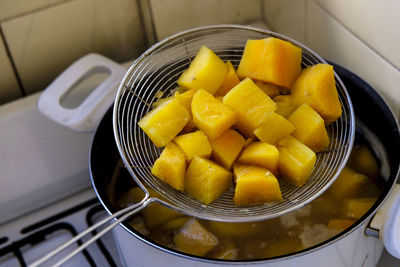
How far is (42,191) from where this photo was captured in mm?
824

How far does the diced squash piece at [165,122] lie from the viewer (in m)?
0.59

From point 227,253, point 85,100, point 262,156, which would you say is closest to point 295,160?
point 262,156

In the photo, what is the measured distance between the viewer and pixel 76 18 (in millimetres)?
778

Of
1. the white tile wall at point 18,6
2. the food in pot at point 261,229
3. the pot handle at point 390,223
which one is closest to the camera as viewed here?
the pot handle at point 390,223

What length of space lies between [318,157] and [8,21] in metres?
0.50

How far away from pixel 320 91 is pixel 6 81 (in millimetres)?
499

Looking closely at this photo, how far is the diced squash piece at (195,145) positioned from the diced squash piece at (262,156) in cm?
5

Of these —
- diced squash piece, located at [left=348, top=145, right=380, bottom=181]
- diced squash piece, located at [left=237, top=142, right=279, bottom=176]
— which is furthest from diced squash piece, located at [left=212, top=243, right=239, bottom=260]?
diced squash piece, located at [left=348, top=145, right=380, bottom=181]

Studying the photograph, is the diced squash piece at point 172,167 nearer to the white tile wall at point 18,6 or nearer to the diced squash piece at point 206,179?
the diced squash piece at point 206,179

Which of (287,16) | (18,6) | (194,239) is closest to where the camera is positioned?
(194,239)

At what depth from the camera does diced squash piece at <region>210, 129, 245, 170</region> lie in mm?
A: 597

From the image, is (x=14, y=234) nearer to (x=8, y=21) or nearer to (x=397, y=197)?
(x=8, y=21)

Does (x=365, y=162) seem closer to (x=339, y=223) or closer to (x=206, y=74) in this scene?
(x=339, y=223)

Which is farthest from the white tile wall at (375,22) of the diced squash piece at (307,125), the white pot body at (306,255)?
the white pot body at (306,255)
